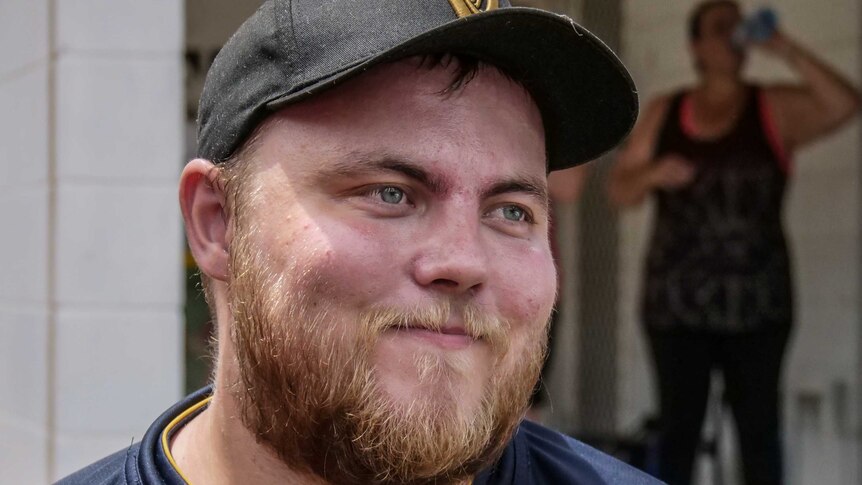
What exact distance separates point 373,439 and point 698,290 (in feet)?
12.2

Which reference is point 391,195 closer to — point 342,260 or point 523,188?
point 342,260

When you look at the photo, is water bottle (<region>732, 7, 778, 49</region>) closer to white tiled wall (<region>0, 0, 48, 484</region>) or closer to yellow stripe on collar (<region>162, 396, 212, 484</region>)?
white tiled wall (<region>0, 0, 48, 484</region>)

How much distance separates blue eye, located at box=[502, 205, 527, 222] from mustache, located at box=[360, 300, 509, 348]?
0.19 metres

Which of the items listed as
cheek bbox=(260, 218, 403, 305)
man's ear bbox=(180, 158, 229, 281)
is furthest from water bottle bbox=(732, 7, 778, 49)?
cheek bbox=(260, 218, 403, 305)

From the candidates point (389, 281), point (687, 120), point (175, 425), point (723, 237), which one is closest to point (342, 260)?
point (389, 281)

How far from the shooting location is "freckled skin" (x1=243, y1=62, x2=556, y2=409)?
1602mm

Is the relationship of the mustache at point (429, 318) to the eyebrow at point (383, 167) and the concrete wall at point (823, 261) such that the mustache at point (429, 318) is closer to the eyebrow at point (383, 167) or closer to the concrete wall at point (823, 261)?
the eyebrow at point (383, 167)

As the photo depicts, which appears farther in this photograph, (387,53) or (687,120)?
(687,120)

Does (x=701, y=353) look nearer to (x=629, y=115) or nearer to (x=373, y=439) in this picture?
(x=629, y=115)

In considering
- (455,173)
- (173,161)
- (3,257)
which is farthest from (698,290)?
(455,173)

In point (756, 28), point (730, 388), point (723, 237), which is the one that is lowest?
point (730, 388)

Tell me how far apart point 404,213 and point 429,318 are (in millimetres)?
163

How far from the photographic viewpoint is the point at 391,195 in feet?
5.43

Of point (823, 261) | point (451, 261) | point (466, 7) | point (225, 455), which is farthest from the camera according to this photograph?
point (823, 261)
